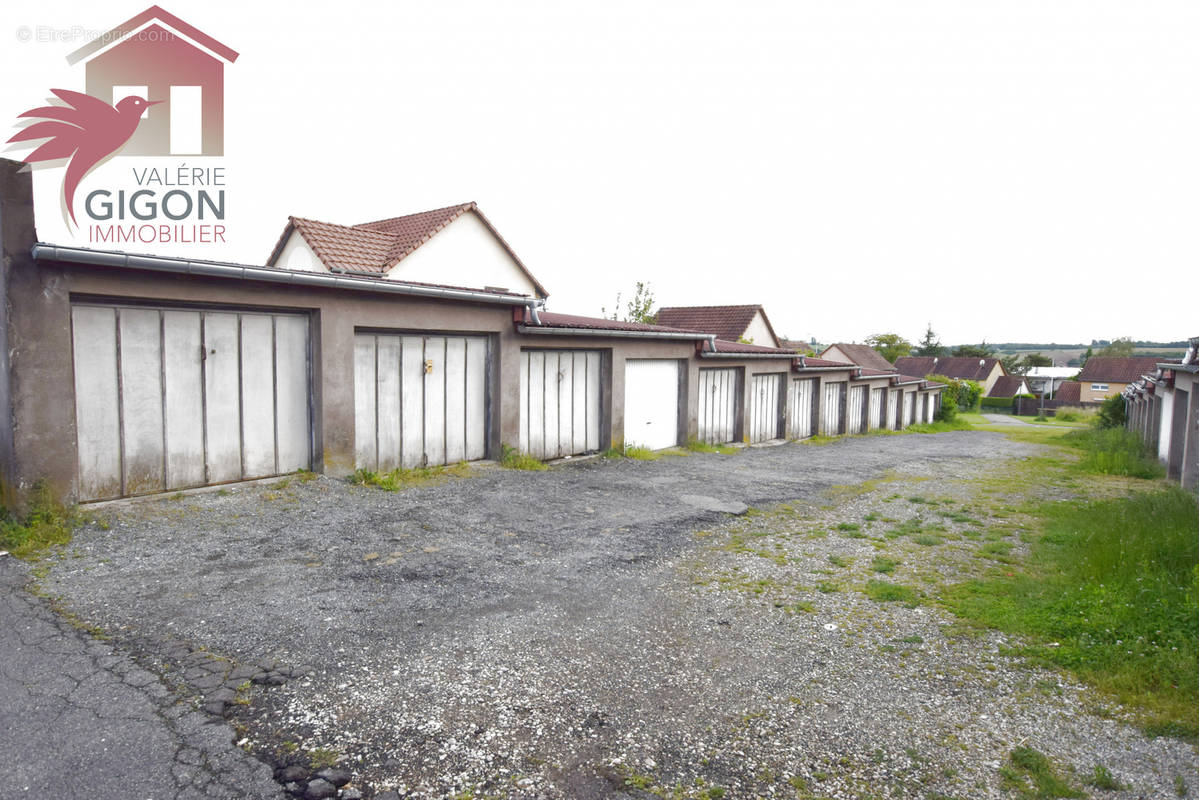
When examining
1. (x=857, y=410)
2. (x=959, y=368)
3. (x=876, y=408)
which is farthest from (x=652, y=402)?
(x=959, y=368)

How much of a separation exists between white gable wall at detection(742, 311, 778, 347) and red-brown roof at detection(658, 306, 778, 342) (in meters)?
0.21

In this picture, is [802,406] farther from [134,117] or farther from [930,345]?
[930,345]

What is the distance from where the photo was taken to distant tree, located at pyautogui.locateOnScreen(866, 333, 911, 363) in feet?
252

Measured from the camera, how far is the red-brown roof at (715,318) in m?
29.8

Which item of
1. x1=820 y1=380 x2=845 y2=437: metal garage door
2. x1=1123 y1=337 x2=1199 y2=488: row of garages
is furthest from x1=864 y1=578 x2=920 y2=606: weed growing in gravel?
x1=820 y1=380 x2=845 y2=437: metal garage door

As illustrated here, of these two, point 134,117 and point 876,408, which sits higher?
point 134,117

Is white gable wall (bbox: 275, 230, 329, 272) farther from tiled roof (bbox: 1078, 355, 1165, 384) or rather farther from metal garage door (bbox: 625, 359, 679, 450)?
tiled roof (bbox: 1078, 355, 1165, 384)

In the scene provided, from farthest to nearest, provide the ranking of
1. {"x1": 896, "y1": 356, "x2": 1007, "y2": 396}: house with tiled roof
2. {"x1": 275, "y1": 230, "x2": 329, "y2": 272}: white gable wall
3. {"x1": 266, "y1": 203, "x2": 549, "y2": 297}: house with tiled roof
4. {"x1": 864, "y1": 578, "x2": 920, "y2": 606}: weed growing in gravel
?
{"x1": 896, "y1": 356, "x2": 1007, "y2": 396}: house with tiled roof
{"x1": 275, "y1": 230, "x2": 329, "y2": 272}: white gable wall
{"x1": 266, "y1": 203, "x2": 549, "y2": 297}: house with tiled roof
{"x1": 864, "y1": 578, "x2": 920, "y2": 606}: weed growing in gravel

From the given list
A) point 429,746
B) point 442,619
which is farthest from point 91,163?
point 429,746

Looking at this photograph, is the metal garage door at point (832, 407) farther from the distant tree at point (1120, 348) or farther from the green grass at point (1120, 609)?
the distant tree at point (1120, 348)

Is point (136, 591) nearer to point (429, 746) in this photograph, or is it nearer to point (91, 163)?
point (429, 746)

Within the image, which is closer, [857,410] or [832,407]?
[832,407]

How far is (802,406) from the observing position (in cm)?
2022

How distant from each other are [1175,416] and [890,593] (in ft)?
43.2
